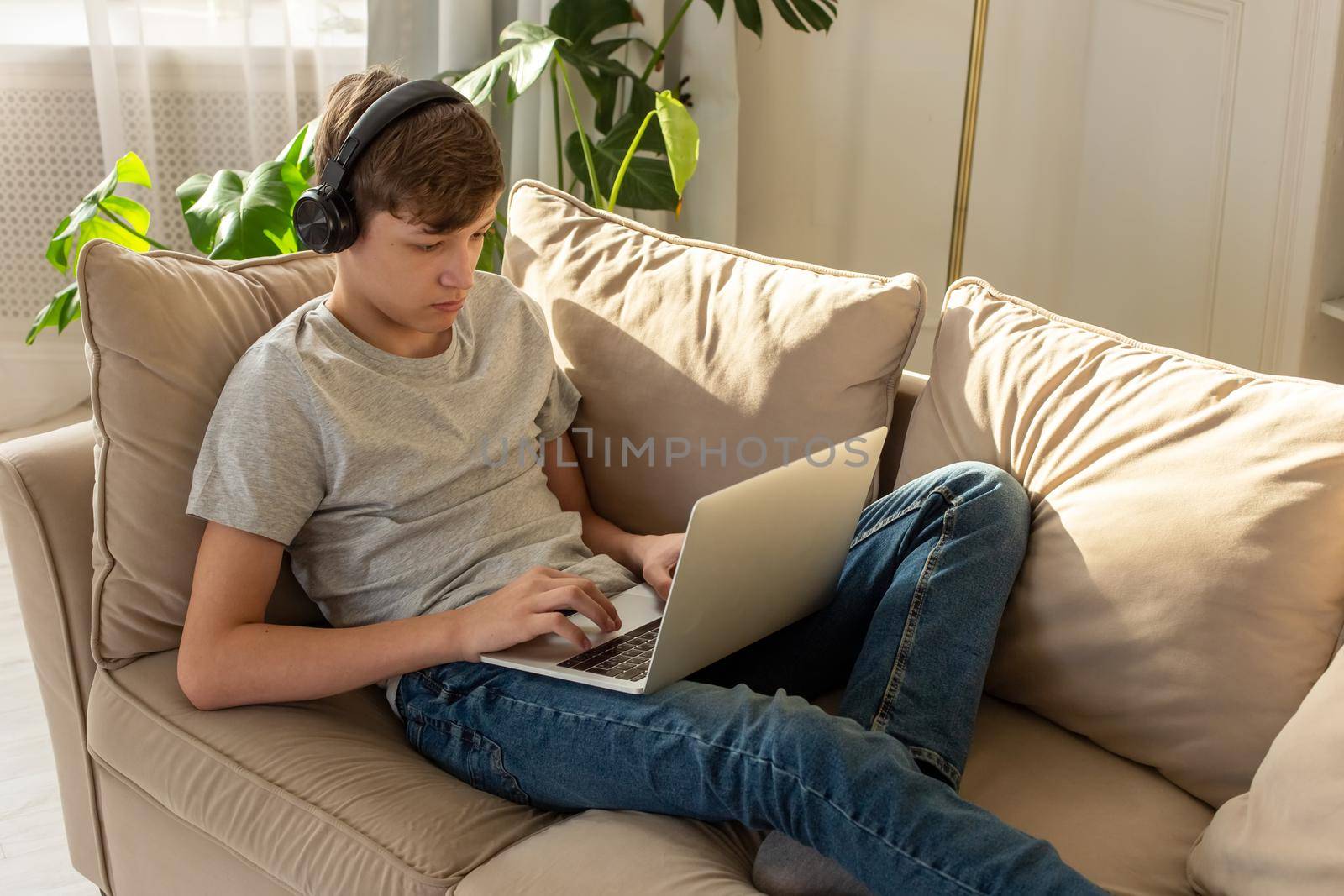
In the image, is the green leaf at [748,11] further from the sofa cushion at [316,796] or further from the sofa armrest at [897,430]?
the sofa cushion at [316,796]

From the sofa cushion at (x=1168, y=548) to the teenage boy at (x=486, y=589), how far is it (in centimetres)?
8

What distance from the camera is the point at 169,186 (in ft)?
9.93

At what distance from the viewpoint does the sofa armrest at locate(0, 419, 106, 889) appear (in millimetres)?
1264

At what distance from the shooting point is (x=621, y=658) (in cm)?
117

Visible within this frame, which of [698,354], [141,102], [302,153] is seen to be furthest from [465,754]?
[141,102]

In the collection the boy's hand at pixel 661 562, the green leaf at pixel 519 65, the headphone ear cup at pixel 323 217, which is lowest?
the boy's hand at pixel 661 562

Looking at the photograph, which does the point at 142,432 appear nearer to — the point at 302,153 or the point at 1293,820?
the point at 302,153

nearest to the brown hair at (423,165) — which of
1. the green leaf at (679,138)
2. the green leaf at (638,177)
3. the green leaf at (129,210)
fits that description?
the green leaf at (679,138)

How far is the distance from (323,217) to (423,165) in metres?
0.11

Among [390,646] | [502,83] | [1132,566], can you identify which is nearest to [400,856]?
[390,646]

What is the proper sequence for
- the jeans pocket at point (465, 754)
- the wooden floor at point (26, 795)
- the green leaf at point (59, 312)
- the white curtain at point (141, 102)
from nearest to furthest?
the jeans pocket at point (465, 754)
the wooden floor at point (26, 795)
the green leaf at point (59, 312)
the white curtain at point (141, 102)

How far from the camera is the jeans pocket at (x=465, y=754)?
46.5 inches

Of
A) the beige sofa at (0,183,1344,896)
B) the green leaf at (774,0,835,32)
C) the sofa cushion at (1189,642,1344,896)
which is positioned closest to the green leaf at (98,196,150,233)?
the beige sofa at (0,183,1344,896)

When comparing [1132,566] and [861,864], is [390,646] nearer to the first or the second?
[861,864]
